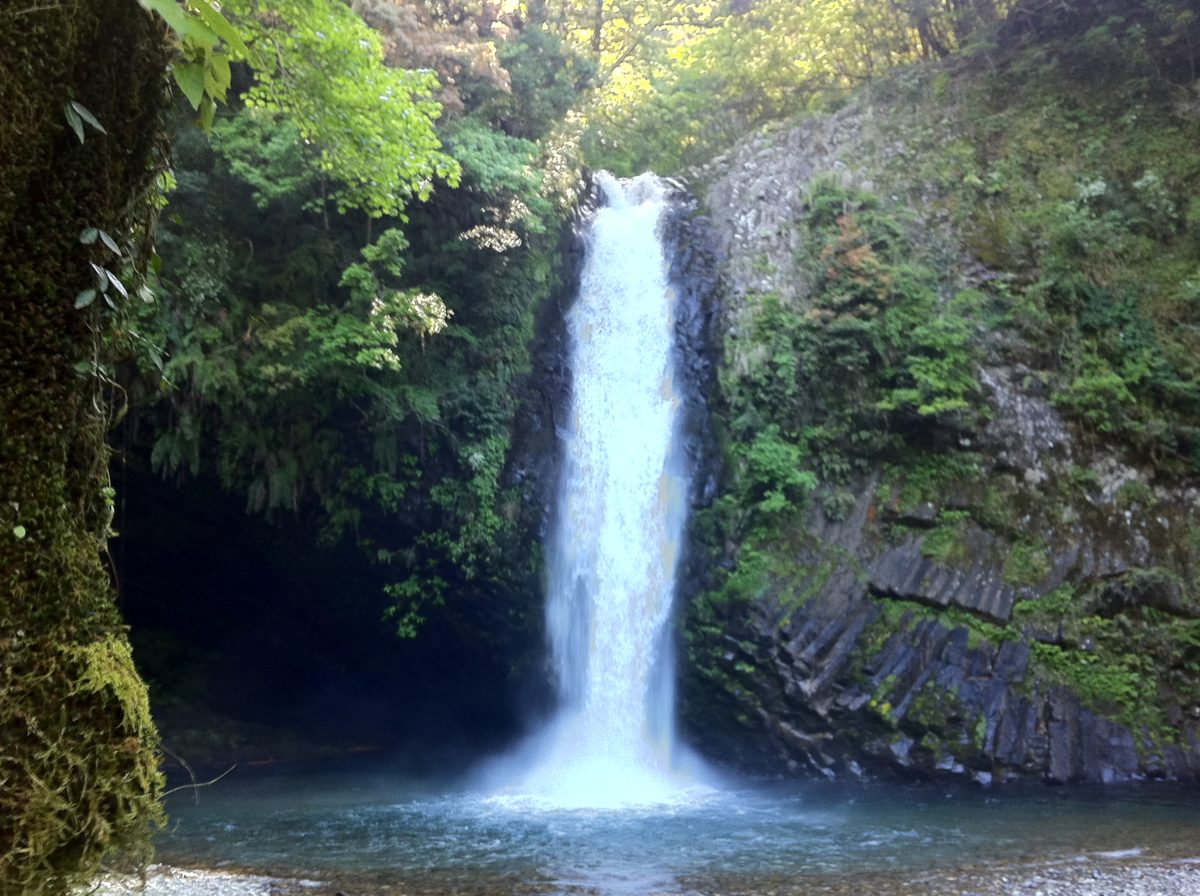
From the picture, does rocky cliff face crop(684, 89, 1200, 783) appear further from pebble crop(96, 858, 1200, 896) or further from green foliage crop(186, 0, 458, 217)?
green foliage crop(186, 0, 458, 217)

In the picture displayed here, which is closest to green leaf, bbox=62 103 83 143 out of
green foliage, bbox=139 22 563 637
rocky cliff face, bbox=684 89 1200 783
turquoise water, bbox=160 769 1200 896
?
turquoise water, bbox=160 769 1200 896

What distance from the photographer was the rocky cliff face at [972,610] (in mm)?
9797

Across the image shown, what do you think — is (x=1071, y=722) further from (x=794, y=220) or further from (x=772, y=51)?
(x=772, y=51)

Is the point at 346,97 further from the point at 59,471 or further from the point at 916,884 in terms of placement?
the point at 916,884

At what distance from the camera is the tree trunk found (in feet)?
5.94

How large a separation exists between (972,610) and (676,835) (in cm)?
462

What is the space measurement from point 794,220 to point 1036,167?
3.81m

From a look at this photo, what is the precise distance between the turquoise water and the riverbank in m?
0.05

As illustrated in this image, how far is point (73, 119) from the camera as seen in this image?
198 centimetres

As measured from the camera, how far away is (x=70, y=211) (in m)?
2.02

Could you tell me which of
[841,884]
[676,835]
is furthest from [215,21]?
[676,835]

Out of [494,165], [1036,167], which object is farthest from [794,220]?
[494,165]

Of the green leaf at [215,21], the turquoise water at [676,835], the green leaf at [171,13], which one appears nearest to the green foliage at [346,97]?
the green leaf at [215,21]

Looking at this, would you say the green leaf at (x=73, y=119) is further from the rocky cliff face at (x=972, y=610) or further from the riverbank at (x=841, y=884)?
the rocky cliff face at (x=972, y=610)
